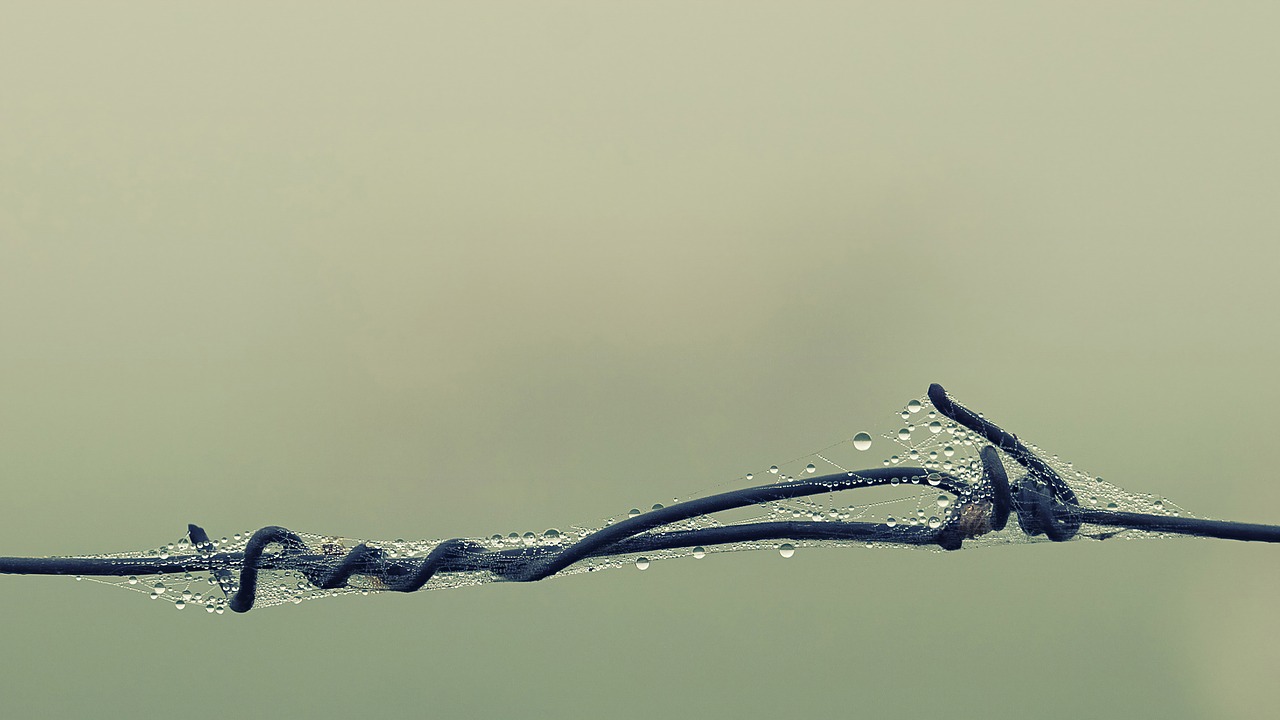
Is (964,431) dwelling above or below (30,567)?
above

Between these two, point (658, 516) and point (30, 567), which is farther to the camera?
point (30, 567)

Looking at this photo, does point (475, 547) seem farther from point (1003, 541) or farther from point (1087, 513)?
point (1087, 513)

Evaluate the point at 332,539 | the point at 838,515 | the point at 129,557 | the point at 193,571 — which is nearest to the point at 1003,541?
the point at 838,515

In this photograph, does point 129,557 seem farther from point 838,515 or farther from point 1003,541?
point 1003,541

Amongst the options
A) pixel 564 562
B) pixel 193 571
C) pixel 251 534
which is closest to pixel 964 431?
pixel 564 562

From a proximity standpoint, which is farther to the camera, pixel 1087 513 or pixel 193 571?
pixel 193 571
